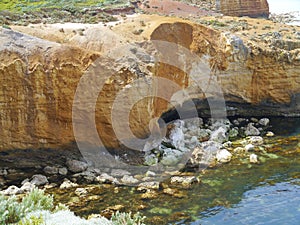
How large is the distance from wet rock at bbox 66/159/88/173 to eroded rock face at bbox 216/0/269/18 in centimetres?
3901

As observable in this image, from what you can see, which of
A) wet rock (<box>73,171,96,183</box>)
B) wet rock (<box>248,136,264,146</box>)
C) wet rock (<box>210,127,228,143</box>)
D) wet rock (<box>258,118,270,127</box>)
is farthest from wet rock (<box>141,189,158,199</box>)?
wet rock (<box>258,118,270,127</box>)

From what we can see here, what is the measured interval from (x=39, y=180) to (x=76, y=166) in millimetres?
1841

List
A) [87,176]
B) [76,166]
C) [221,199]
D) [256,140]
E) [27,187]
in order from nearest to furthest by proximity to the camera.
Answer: [221,199] < [27,187] < [87,176] < [76,166] < [256,140]

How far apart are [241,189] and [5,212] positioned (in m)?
10.4

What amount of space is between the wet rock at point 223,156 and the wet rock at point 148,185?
4.01 metres

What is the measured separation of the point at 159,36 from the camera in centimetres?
2186

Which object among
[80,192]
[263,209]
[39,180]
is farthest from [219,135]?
[39,180]

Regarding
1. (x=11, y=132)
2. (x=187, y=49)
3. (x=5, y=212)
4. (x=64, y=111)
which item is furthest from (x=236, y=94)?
→ (x=5, y=212)

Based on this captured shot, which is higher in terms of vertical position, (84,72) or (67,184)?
(84,72)

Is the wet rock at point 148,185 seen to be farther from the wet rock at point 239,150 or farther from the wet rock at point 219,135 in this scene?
the wet rock at point 219,135

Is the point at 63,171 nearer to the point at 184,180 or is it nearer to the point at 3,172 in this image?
the point at 3,172

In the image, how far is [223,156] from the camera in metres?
19.8

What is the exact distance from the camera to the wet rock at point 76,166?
18.3m

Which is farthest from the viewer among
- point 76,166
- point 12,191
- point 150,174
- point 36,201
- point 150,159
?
point 150,159
